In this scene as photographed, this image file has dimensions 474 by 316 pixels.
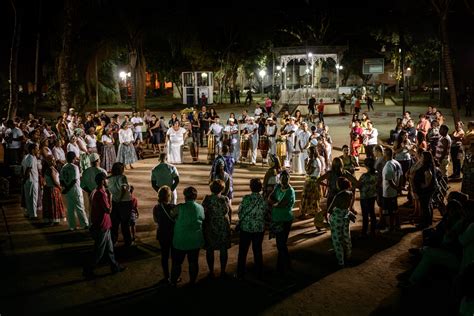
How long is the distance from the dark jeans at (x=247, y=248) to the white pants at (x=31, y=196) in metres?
5.70

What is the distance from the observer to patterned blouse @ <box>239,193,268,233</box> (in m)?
7.57

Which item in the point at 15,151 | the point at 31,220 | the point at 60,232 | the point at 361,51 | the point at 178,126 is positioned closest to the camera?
the point at 60,232

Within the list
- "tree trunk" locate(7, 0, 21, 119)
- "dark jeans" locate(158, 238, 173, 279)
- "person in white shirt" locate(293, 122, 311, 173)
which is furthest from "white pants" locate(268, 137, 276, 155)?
"tree trunk" locate(7, 0, 21, 119)

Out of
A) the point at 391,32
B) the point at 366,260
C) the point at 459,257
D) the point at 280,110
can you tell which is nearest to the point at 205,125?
the point at 366,260

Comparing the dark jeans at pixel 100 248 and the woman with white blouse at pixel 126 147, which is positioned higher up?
the woman with white blouse at pixel 126 147

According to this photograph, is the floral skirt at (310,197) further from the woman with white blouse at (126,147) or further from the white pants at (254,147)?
the woman with white blouse at (126,147)

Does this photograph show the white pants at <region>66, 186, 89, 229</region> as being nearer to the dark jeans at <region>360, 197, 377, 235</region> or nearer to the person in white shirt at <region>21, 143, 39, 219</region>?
the person in white shirt at <region>21, 143, 39, 219</region>

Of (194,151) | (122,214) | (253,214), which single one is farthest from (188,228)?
(194,151)

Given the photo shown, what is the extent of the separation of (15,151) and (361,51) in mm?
52263

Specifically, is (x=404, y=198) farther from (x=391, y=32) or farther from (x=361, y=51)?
(x=361, y=51)

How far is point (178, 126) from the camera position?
708 inches

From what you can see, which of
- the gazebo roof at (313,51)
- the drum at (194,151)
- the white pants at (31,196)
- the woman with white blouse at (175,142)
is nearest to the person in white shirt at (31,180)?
the white pants at (31,196)

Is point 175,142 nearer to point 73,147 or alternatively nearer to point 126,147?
point 126,147

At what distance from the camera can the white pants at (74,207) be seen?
1030 centimetres
